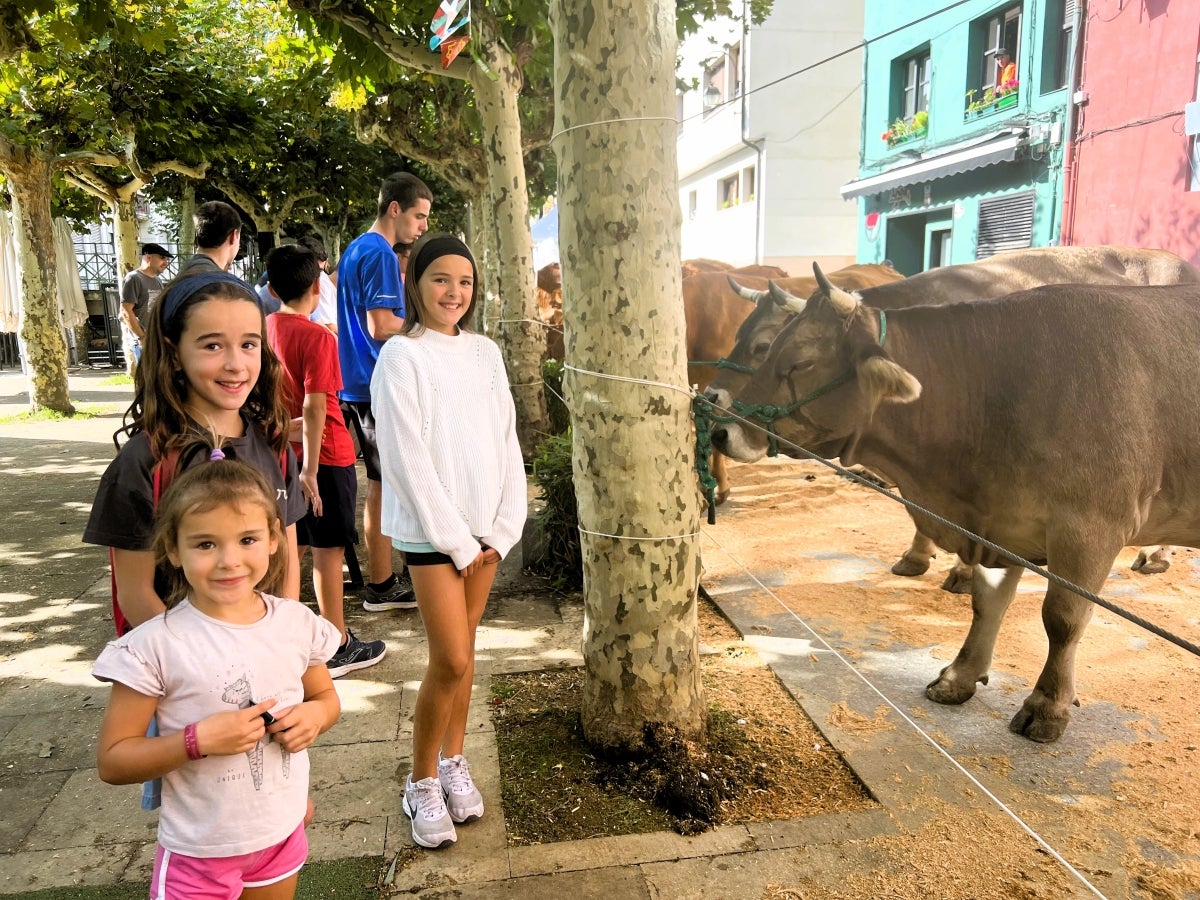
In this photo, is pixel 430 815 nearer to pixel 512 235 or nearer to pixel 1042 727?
pixel 1042 727

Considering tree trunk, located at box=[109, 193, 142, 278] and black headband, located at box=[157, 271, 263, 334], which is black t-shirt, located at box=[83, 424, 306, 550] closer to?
black headband, located at box=[157, 271, 263, 334]

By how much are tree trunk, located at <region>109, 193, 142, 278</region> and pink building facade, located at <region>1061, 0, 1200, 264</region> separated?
15.5 meters

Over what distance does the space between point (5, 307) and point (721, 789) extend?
1482 cm

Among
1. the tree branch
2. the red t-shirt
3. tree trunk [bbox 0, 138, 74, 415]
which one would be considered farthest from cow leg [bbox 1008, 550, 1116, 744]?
tree trunk [bbox 0, 138, 74, 415]

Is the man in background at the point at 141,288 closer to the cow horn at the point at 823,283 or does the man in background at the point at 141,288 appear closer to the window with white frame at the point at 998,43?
the cow horn at the point at 823,283

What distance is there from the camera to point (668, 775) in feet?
9.61

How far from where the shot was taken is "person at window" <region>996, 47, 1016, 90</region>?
14.0 m

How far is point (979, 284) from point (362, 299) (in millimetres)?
4160

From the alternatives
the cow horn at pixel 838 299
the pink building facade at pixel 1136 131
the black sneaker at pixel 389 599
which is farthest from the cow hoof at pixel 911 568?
the pink building facade at pixel 1136 131

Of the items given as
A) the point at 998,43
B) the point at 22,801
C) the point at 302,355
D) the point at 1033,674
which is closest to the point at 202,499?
the point at 22,801

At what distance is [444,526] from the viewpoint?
2.50m

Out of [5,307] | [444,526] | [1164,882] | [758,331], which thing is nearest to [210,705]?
[444,526]

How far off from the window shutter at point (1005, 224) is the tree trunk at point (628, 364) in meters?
12.7

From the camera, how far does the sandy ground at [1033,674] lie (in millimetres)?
2766
